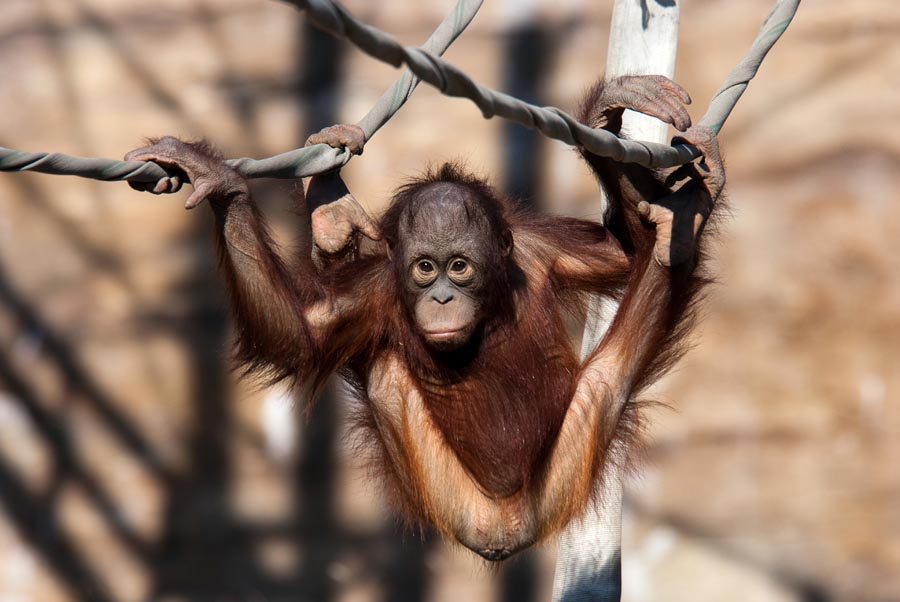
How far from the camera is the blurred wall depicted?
18.9ft

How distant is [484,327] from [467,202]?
16.0 inches

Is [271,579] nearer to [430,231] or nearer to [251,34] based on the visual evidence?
[251,34]

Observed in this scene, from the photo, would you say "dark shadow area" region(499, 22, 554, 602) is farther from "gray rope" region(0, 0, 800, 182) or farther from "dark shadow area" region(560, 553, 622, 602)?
"gray rope" region(0, 0, 800, 182)

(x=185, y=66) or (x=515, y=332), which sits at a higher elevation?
(x=185, y=66)

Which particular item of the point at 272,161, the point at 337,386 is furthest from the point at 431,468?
the point at 337,386

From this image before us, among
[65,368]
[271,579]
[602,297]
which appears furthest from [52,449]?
[602,297]

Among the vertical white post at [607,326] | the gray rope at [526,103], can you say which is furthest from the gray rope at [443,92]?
the vertical white post at [607,326]

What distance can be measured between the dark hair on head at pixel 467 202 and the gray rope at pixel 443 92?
→ 33 cm

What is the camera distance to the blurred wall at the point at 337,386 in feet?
18.9

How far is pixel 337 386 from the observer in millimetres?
5766

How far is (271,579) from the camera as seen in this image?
5.99 m

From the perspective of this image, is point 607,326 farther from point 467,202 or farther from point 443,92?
point 443,92

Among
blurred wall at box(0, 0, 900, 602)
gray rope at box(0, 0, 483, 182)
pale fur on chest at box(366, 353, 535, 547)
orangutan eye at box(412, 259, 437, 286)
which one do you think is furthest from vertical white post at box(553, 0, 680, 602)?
blurred wall at box(0, 0, 900, 602)

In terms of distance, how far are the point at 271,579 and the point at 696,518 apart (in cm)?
219
